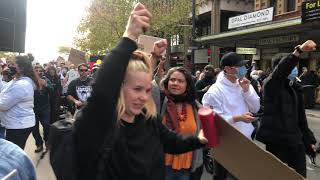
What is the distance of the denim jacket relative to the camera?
130 centimetres

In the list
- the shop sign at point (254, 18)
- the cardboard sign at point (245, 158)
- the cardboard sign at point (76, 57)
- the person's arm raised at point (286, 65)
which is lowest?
the cardboard sign at point (245, 158)

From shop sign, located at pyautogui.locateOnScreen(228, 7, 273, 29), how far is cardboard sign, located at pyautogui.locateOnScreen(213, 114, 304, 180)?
1931 centimetres

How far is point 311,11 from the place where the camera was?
16609 mm

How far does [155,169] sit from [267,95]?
8.64ft

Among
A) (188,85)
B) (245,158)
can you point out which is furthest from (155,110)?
(188,85)

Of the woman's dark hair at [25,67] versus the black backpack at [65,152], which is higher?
the woman's dark hair at [25,67]

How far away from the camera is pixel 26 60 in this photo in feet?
18.9

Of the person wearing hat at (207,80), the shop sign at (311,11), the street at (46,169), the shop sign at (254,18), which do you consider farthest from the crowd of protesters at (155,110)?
the shop sign at (254,18)

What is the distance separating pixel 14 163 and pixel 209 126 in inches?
42.9

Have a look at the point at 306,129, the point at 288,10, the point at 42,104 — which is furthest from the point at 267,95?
the point at 288,10

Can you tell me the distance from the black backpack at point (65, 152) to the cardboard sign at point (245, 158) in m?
0.58

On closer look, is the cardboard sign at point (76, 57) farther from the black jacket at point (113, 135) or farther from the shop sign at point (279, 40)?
the black jacket at point (113, 135)

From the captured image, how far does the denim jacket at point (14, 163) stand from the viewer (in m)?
1.30

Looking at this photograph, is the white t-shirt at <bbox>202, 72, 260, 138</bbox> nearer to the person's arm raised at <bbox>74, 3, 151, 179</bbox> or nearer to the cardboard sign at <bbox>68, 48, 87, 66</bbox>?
the person's arm raised at <bbox>74, 3, 151, 179</bbox>
